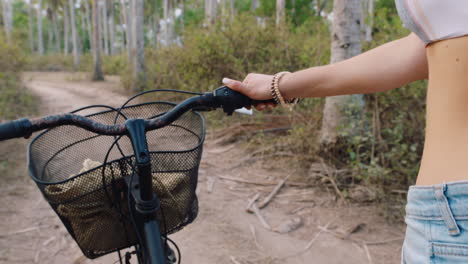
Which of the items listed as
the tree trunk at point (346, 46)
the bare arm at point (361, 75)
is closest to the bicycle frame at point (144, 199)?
the bare arm at point (361, 75)

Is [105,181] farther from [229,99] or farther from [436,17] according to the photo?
[436,17]

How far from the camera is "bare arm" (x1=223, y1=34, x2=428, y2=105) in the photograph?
1336 mm

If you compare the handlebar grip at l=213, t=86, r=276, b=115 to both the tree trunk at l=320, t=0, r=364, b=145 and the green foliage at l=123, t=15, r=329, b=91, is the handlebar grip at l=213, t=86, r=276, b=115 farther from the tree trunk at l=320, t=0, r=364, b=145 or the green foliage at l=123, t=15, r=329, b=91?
the green foliage at l=123, t=15, r=329, b=91

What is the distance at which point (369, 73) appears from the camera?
1.41m

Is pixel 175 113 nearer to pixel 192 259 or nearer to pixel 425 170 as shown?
pixel 425 170

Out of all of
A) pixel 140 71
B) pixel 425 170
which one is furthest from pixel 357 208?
pixel 140 71

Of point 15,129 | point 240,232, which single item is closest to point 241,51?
point 240,232

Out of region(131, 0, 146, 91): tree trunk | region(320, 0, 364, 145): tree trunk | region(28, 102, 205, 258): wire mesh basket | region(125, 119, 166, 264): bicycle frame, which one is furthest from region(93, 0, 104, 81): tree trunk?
region(125, 119, 166, 264): bicycle frame

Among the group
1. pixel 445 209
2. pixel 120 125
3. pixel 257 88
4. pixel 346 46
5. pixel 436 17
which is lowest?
pixel 445 209

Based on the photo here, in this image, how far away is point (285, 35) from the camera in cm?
772

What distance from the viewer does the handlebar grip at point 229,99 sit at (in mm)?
1511

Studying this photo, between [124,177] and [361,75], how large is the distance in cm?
104

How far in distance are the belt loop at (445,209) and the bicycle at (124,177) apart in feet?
2.60

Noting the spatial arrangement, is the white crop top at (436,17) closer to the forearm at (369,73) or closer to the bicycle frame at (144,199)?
the forearm at (369,73)
